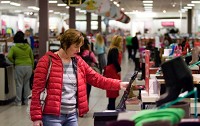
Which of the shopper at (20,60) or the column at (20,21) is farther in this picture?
the column at (20,21)

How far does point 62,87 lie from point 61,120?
27 cm

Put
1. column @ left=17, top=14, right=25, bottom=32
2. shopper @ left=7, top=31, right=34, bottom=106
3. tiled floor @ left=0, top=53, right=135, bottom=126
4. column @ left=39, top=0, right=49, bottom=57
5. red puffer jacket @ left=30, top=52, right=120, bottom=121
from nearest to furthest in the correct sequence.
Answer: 1. red puffer jacket @ left=30, top=52, right=120, bottom=121
2. tiled floor @ left=0, top=53, right=135, bottom=126
3. shopper @ left=7, top=31, right=34, bottom=106
4. column @ left=39, top=0, right=49, bottom=57
5. column @ left=17, top=14, right=25, bottom=32

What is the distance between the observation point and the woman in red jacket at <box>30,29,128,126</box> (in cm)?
347

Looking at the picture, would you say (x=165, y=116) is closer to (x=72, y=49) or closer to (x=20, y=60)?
(x=72, y=49)

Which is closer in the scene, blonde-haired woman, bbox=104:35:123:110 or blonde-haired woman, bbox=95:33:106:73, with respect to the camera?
blonde-haired woman, bbox=104:35:123:110

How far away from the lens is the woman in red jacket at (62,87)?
347 cm

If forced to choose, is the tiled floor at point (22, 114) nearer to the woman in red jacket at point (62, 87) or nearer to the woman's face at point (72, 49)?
the woman in red jacket at point (62, 87)

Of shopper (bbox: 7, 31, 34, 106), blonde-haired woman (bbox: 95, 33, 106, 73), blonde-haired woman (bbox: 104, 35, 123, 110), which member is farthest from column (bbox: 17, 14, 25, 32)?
blonde-haired woman (bbox: 104, 35, 123, 110)

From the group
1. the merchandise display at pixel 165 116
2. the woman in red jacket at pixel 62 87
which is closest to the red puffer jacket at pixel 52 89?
the woman in red jacket at pixel 62 87

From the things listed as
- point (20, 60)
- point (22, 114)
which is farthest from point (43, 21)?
point (22, 114)

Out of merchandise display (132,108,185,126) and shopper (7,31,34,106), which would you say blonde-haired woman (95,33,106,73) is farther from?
merchandise display (132,108,185,126)

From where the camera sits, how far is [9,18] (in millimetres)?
37469

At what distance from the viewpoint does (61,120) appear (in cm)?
351

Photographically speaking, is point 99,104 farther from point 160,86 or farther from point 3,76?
point 160,86
